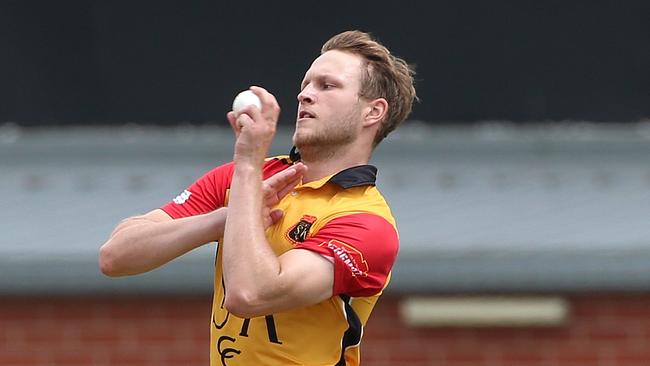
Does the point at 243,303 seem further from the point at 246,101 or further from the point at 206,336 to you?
the point at 206,336

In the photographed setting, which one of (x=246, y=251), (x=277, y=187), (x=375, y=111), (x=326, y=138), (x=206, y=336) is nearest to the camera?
(x=246, y=251)

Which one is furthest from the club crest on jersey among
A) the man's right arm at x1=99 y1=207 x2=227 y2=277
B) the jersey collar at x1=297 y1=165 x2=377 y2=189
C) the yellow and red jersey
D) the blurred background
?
the blurred background

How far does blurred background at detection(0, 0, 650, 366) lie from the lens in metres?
7.05

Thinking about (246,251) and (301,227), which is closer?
(246,251)

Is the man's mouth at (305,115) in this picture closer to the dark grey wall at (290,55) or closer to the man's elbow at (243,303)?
the man's elbow at (243,303)

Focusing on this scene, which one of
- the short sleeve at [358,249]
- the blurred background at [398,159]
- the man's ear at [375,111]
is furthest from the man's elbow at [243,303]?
the blurred background at [398,159]

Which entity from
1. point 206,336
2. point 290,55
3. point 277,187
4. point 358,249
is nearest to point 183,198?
point 277,187

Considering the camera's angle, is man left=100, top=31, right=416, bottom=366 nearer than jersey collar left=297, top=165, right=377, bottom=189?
Yes

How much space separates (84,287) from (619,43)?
119 inches

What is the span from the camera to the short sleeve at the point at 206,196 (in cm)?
418

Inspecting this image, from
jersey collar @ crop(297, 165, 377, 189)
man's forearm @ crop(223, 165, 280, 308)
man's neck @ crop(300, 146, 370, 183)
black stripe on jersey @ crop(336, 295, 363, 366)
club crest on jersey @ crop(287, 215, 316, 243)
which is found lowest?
black stripe on jersey @ crop(336, 295, 363, 366)

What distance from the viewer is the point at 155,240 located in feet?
12.8

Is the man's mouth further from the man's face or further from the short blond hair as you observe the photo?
the short blond hair

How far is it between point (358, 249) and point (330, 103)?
0.43 m
